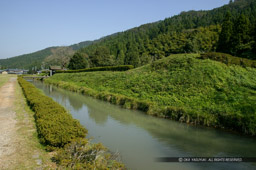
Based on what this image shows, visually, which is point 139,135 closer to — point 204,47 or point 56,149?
point 56,149

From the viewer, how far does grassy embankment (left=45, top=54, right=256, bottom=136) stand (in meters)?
11.9

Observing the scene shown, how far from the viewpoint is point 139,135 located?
10.3 meters

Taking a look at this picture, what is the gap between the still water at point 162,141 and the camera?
7082 millimetres

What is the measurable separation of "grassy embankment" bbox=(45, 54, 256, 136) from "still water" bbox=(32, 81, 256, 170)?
3.12 ft

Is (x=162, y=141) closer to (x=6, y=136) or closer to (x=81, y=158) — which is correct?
(x=81, y=158)

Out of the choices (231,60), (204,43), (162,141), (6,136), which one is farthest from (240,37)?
(6,136)

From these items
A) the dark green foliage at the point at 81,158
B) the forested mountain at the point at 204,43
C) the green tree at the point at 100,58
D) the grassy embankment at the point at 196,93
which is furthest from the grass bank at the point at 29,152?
the green tree at the point at 100,58

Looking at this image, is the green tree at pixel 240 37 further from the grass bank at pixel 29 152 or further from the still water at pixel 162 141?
the grass bank at pixel 29 152

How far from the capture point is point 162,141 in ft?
30.9

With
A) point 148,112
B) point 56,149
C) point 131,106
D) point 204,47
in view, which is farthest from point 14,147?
point 204,47

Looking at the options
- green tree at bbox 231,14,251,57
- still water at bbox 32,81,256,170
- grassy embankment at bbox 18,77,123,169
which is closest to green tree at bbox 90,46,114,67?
green tree at bbox 231,14,251,57

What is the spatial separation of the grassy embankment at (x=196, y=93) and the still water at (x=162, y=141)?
3.12 feet

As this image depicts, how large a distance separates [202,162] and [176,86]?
12359mm

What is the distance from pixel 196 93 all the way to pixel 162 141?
882 cm
